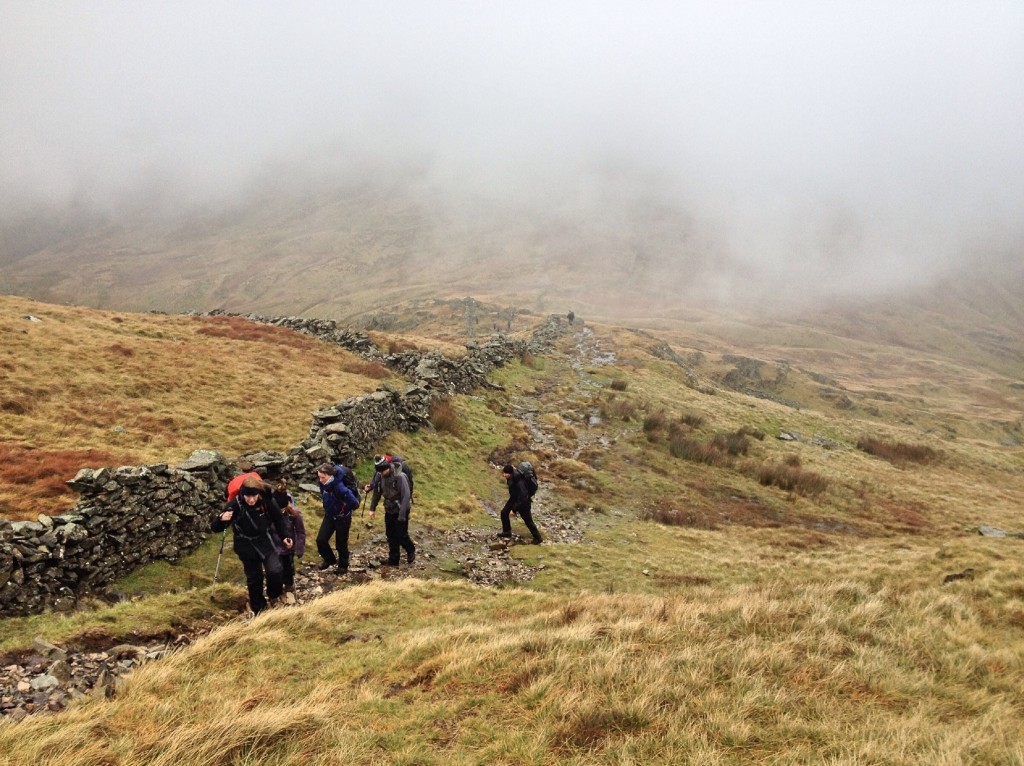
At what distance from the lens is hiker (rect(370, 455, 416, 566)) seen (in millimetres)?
12180

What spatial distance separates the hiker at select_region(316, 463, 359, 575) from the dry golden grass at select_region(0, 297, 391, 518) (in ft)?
16.9

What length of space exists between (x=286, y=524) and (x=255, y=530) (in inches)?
22.1

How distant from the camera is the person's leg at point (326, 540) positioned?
454 inches

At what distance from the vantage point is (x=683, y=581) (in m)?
13.8

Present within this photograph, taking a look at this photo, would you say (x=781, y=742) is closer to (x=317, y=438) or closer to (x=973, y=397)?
(x=317, y=438)

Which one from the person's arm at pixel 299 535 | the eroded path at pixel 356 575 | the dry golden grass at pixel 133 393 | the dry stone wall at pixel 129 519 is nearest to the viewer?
the eroded path at pixel 356 575

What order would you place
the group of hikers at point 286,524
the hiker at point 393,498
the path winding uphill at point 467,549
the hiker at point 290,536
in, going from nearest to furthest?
the group of hikers at point 286,524 < the hiker at point 290,536 < the path winding uphill at point 467,549 < the hiker at point 393,498

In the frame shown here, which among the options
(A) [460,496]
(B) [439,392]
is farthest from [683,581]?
(B) [439,392]

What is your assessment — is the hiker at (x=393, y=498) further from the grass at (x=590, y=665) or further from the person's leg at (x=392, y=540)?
the grass at (x=590, y=665)

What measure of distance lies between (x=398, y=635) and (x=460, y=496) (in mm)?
9883

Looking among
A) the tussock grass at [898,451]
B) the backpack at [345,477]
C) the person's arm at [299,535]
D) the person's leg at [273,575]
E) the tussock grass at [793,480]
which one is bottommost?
the tussock grass at [898,451]

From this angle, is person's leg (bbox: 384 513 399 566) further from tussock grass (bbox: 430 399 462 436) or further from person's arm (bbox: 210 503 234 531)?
tussock grass (bbox: 430 399 462 436)

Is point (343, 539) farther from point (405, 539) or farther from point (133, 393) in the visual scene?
point (133, 393)

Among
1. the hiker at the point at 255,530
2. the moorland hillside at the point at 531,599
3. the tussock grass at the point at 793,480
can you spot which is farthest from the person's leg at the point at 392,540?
the tussock grass at the point at 793,480
